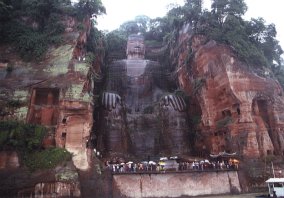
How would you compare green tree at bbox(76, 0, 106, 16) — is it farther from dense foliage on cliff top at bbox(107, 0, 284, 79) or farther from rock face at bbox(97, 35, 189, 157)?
dense foliage on cliff top at bbox(107, 0, 284, 79)

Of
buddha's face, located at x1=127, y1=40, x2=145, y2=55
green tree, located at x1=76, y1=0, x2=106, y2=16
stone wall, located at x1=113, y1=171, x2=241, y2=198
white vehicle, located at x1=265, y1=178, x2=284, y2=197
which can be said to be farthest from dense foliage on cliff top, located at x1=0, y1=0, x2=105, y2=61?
white vehicle, located at x1=265, y1=178, x2=284, y2=197

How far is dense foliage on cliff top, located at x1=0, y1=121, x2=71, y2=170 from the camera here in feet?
73.4

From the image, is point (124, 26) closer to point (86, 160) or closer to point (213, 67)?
point (213, 67)

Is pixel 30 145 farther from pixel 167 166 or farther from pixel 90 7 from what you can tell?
pixel 90 7

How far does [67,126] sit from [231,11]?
23.7 m

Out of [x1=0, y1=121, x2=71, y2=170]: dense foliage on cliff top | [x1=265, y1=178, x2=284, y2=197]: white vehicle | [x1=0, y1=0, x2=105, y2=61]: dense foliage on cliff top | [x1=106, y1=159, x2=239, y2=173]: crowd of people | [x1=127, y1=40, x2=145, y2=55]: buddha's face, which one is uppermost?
[x1=127, y1=40, x2=145, y2=55]: buddha's face

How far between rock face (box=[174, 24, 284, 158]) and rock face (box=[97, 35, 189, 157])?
2866 mm

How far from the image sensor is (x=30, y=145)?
23.0 m

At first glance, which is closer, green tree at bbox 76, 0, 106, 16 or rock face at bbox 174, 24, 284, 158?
rock face at bbox 174, 24, 284, 158

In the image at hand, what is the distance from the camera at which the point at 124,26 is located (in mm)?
70062

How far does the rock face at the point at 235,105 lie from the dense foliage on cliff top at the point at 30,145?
16437mm

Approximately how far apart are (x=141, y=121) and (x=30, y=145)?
15420 millimetres

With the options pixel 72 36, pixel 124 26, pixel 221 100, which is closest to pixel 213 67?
pixel 221 100

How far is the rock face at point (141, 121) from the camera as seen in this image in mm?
33406
